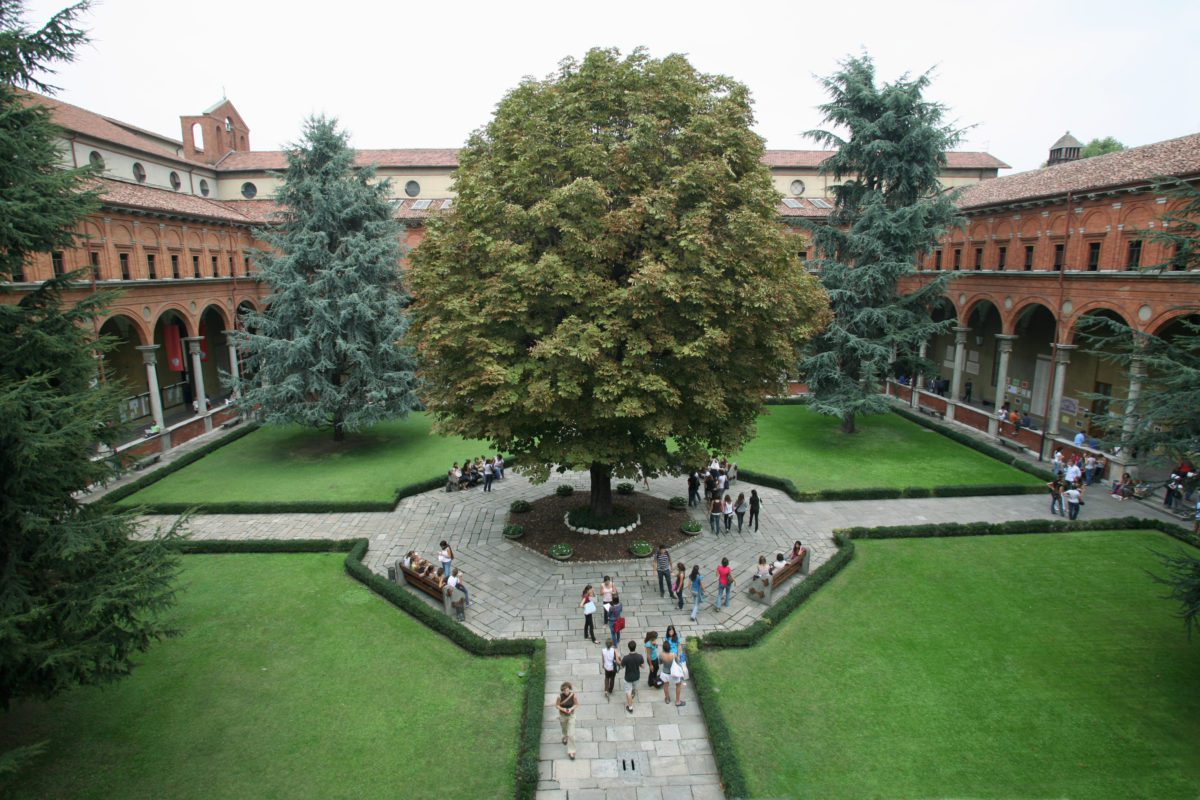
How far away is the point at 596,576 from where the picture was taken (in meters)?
17.7

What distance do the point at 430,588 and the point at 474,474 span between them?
28.2 feet

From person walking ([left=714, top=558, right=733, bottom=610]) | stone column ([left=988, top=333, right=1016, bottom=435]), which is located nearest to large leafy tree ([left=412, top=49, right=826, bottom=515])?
person walking ([left=714, top=558, right=733, bottom=610])

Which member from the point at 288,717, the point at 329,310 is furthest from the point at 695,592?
the point at 329,310

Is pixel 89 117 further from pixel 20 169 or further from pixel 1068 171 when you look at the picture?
pixel 1068 171

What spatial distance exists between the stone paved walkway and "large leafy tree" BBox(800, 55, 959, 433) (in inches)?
301

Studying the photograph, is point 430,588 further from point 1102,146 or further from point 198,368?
point 1102,146

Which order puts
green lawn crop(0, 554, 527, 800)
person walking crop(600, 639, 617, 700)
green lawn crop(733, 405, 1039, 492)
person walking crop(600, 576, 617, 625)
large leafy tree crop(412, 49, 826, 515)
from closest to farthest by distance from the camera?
green lawn crop(0, 554, 527, 800)
person walking crop(600, 639, 617, 700)
person walking crop(600, 576, 617, 625)
large leafy tree crop(412, 49, 826, 515)
green lawn crop(733, 405, 1039, 492)

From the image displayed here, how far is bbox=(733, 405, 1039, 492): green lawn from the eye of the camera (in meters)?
25.1

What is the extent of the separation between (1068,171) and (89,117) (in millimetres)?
45948

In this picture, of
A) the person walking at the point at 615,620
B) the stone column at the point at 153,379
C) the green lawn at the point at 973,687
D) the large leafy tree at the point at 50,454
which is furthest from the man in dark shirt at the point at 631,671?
the stone column at the point at 153,379

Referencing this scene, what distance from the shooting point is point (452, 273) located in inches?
693

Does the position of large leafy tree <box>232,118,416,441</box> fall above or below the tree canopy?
below

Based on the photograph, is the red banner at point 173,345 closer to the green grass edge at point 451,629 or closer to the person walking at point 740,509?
the green grass edge at point 451,629

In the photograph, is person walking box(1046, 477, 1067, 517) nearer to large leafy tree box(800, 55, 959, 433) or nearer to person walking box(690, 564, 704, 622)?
large leafy tree box(800, 55, 959, 433)
